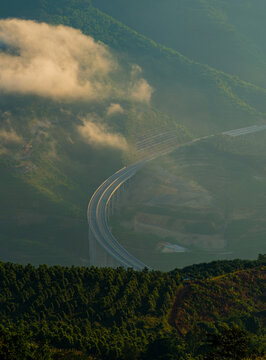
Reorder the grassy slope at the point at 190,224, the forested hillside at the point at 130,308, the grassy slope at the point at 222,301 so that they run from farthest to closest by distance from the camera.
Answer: the grassy slope at the point at 190,224 < the grassy slope at the point at 222,301 < the forested hillside at the point at 130,308

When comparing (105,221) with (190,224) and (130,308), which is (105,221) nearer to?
(190,224)

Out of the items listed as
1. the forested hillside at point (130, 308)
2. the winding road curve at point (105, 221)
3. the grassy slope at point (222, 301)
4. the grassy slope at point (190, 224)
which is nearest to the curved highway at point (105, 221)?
the winding road curve at point (105, 221)

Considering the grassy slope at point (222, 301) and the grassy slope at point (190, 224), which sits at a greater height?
the grassy slope at point (190, 224)

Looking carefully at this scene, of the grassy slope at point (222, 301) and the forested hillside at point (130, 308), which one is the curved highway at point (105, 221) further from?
the grassy slope at point (222, 301)

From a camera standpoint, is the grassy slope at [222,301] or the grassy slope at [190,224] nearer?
the grassy slope at [222,301]


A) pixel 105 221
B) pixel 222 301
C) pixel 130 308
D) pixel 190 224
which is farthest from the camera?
pixel 190 224

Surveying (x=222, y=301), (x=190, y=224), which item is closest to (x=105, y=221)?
(x=190, y=224)

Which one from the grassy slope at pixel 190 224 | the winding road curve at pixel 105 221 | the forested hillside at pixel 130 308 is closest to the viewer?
the forested hillside at pixel 130 308

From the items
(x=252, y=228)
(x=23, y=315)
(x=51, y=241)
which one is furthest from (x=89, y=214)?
(x=23, y=315)

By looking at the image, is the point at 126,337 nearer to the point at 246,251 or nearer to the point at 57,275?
the point at 57,275
